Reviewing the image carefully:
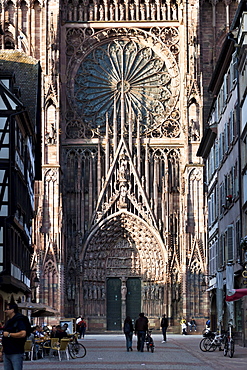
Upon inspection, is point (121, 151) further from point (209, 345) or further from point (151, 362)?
point (151, 362)

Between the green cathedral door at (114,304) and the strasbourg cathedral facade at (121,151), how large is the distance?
0.25 ft

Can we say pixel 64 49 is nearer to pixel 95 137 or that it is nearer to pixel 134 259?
pixel 95 137

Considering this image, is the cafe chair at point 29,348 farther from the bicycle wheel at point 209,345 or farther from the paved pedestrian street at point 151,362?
the bicycle wheel at point 209,345

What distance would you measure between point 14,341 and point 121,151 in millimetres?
52153

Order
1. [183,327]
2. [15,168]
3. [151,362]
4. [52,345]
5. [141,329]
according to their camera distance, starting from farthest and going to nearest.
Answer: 1. [183,327]
2. [15,168]
3. [141,329]
4. [52,345]
5. [151,362]

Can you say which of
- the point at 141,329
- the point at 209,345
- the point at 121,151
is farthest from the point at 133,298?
the point at 209,345

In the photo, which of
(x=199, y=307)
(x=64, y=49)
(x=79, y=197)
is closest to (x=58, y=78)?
(x=64, y=49)

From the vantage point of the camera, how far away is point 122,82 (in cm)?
6994

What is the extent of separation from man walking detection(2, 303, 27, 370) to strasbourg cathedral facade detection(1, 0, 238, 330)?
47540 millimetres

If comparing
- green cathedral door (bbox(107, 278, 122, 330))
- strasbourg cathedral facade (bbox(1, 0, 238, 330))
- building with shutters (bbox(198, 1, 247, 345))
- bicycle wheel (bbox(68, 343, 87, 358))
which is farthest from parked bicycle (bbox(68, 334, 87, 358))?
green cathedral door (bbox(107, 278, 122, 330))

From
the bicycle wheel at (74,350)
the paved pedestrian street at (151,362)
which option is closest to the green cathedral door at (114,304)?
the paved pedestrian street at (151,362)

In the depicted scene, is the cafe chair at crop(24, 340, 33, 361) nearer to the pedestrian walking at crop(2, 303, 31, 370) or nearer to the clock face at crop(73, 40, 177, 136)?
the pedestrian walking at crop(2, 303, 31, 370)

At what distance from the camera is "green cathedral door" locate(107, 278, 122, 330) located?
221 ft

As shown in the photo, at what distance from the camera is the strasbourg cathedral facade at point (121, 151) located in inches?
2537
